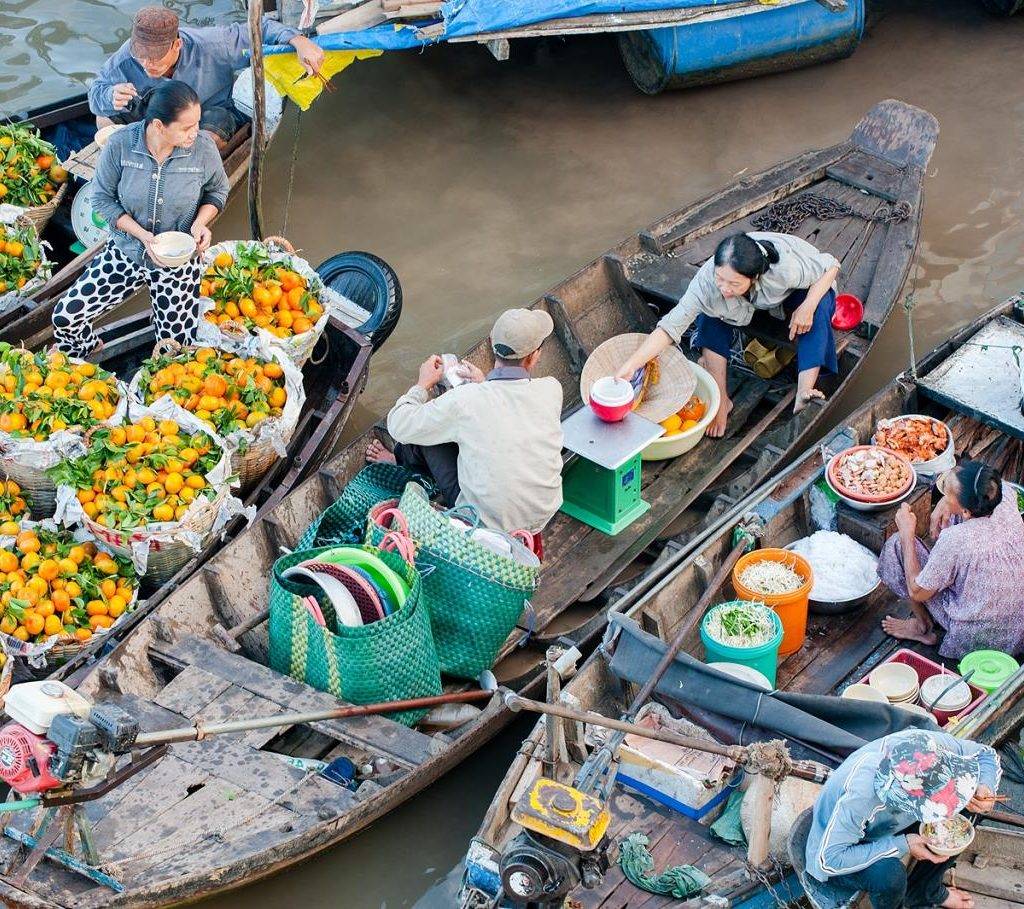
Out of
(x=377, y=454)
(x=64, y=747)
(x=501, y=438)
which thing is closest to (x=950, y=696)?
(x=501, y=438)

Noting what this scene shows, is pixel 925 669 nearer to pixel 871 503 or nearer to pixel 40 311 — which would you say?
pixel 871 503

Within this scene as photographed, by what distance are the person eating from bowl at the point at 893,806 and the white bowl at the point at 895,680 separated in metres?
1.03

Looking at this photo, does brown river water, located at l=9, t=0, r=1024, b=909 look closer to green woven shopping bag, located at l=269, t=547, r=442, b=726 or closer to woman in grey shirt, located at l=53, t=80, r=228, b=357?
woman in grey shirt, located at l=53, t=80, r=228, b=357

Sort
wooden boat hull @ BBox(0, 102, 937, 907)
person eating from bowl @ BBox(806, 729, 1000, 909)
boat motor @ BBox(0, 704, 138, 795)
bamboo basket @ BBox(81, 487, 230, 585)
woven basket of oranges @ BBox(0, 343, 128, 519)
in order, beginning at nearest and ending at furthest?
person eating from bowl @ BBox(806, 729, 1000, 909)
boat motor @ BBox(0, 704, 138, 795)
wooden boat hull @ BBox(0, 102, 937, 907)
bamboo basket @ BBox(81, 487, 230, 585)
woven basket of oranges @ BBox(0, 343, 128, 519)

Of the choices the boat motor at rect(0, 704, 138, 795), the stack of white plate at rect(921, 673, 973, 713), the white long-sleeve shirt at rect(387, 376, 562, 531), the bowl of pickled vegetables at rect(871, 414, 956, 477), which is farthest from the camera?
the bowl of pickled vegetables at rect(871, 414, 956, 477)

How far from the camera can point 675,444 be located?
6430 millimetres

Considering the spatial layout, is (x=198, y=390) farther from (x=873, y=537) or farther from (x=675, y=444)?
(x=873, y=537)

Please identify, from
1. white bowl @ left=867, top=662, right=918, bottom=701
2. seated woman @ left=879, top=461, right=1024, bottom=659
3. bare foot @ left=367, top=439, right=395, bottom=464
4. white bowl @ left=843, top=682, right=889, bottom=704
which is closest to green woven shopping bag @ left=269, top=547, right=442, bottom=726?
bare foot @ left=367, top=439, right=395, bottom=464

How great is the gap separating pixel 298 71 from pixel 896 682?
4767 millimetres

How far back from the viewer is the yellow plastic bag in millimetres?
7742

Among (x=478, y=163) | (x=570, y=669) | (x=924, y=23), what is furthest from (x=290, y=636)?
(x=924, y=23)

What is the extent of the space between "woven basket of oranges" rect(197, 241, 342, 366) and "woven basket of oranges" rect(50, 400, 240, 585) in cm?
63

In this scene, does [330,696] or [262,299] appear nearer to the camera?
[330,696]

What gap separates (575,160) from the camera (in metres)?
9.13
